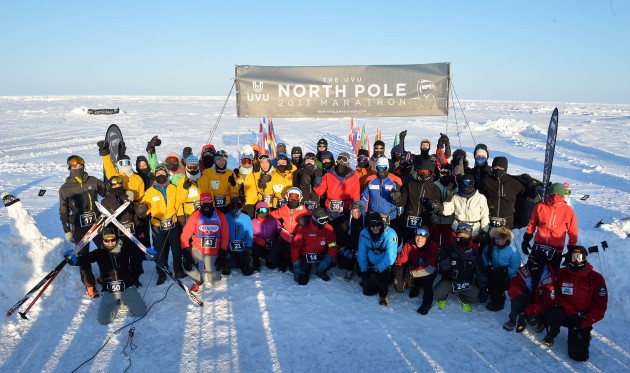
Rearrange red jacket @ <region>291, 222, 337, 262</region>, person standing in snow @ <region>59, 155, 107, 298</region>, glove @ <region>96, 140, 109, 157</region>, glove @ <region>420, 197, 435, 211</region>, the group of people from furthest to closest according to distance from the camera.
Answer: glove @ <region>96, 140, 109, 157</region> < red jacket @ <region>291, 222, 337, 262</region> < glove @ <region>420, 197, 435, 211</region> < person standing in snow @ <region>59, 155, 107, 298</region> < the group of people

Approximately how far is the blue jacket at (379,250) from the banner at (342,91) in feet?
12.0

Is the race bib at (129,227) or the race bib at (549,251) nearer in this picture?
the race bib at (549,251)

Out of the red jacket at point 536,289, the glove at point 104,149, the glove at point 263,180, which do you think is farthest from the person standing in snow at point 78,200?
the red jacket at point 536,289

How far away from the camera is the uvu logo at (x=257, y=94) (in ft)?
27.8

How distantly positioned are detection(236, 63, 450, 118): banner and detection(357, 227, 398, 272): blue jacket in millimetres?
3668

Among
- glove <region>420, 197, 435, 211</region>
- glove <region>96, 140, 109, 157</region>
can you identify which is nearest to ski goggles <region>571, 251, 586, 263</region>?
glove <region>420, 197, 435, 211</region>

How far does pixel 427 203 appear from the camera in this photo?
19.5ft

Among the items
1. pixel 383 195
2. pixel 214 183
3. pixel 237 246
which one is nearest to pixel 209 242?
pixel 237 246

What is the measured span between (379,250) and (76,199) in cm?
463

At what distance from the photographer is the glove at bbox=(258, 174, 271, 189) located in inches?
256

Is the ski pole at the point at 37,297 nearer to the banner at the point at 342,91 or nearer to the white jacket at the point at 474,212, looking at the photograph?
the banner at the point at 342,91

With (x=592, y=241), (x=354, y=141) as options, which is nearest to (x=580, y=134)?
(x=354, y=141)

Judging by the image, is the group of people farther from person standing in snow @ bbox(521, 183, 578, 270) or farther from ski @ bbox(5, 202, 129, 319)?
ski @ bbox(5, 202, 129, 319)

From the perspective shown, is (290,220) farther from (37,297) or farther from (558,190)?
(558,190)
